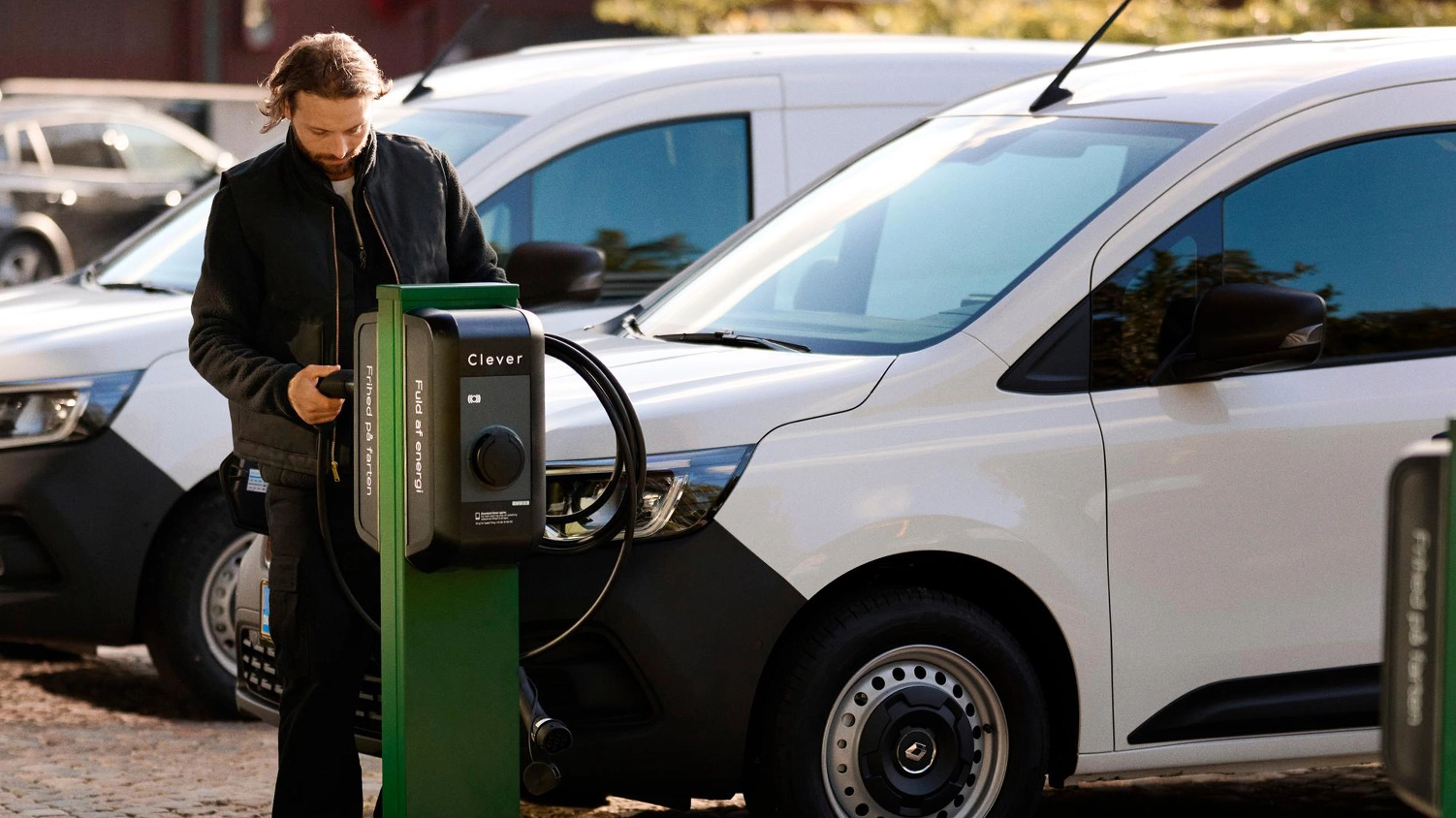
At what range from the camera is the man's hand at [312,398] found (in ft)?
13.8

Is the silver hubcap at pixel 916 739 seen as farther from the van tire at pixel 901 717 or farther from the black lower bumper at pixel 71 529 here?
the black lower bumper at pixel 71 529

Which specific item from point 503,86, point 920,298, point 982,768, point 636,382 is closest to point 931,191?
point 920,298

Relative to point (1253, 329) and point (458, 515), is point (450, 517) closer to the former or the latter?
point (458, 515)

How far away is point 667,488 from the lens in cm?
435

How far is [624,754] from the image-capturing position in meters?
4.35

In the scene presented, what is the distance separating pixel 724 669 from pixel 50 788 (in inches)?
83.0

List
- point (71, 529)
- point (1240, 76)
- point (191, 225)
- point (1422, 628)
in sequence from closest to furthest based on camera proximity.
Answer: point (1422, 628), point (1240, 76), point (71, 529), point (191, 225)

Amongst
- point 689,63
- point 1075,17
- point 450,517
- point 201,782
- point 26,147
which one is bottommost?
point 201,782

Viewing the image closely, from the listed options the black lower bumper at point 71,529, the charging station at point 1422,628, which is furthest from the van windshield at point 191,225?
the charging station at point 1422,628

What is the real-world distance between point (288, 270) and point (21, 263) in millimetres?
15191

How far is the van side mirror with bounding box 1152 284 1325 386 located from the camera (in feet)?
14.6

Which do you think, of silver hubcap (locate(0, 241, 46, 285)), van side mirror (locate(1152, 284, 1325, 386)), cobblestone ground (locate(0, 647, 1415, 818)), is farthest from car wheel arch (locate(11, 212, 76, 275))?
van side mirror (locate(1152, 284, 1325, 386))

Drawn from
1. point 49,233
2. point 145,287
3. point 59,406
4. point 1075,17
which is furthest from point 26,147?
point 59,406

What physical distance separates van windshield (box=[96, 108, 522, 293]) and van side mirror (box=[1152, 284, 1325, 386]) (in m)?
2.96
